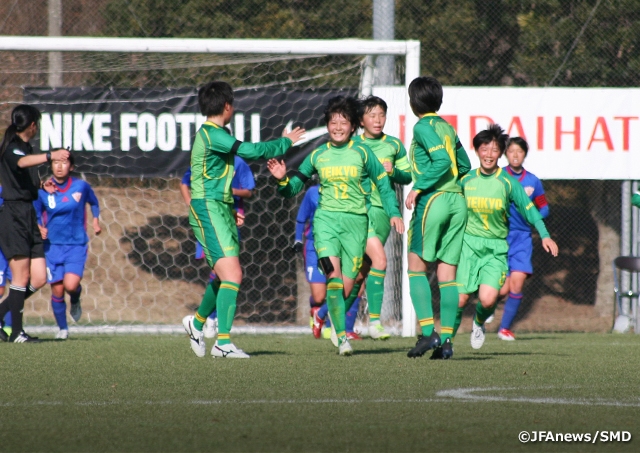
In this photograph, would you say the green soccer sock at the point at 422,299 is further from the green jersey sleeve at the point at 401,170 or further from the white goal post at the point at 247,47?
the white goal post at the point at 247,47

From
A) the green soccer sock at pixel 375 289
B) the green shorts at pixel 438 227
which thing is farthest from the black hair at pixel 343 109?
the green soccer sock at pixel 375 289

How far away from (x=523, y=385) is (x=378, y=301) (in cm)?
293

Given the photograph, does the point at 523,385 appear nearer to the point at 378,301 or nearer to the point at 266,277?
the point at 378,301

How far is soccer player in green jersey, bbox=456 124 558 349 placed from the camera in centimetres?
798

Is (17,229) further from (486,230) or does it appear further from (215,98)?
(486,230)

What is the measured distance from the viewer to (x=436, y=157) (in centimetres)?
641

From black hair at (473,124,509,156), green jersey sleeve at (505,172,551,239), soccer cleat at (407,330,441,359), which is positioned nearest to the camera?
soccer cleat at (407,330,441,359)

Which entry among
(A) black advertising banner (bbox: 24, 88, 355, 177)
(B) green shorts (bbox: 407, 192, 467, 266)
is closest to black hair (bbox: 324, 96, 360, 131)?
(B) green shorts (bbox: 407, 192, 467, 266)

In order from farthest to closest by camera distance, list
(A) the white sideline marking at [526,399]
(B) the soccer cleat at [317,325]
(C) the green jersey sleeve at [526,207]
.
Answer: (B) the soccer cleat at [317,325], (C) the green jersey sleeve at [526,207], (A) the white sideline marking at [526,399]

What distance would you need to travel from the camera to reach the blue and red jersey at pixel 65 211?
9.66m

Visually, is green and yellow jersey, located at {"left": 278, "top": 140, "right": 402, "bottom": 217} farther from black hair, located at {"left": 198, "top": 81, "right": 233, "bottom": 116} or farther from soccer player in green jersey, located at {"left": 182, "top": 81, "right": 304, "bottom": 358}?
black hair, located at {"left": 198, "top": 81, "right": 233, "bottom": 116}

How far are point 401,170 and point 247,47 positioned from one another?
280cm

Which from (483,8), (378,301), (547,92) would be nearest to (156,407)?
(378,301)

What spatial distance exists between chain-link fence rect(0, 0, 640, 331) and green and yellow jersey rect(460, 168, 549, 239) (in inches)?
164
